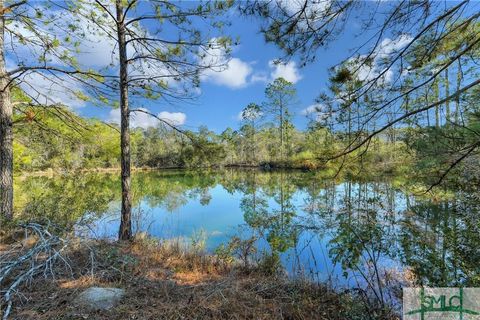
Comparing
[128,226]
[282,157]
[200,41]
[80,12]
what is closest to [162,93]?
[200,41]

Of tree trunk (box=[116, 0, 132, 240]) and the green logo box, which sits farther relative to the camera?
tree trunk (box=[116, 0, 132, 240])

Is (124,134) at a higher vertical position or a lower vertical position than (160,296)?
higher

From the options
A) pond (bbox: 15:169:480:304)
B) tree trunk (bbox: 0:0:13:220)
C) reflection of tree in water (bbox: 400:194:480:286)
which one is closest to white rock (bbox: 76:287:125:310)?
pond (bbox: 15:169:480:304)

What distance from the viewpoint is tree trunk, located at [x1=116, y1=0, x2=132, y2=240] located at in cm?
430

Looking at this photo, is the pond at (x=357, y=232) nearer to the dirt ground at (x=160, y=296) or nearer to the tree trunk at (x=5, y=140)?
the tree trunk at (x=5, y=140)

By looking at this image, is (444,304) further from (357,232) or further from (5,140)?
(5,140)

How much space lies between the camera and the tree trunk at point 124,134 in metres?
4.30

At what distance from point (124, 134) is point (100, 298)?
2895 mm

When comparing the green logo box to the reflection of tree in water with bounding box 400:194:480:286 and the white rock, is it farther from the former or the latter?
the white rock

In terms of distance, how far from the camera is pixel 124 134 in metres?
4.42

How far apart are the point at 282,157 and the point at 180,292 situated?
26969mm

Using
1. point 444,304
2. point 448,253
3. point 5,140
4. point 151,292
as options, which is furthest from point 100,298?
point 5,140

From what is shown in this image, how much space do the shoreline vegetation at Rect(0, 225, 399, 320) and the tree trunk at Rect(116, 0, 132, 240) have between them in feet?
2.84

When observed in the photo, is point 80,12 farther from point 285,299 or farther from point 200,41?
point 285,299
